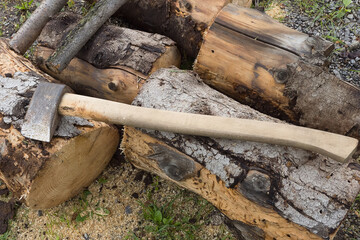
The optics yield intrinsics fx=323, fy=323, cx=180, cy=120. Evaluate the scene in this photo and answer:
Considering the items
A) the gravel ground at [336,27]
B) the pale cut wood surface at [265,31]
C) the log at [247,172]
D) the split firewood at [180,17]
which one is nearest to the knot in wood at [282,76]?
the pale cut wood surface at [265,31]

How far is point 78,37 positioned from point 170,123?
1.09 m

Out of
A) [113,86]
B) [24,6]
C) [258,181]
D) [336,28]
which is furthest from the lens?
[24,6]

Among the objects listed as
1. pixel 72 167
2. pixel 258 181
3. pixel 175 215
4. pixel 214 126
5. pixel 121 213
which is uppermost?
pixel 214 126

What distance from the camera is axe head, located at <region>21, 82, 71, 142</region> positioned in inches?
76.4

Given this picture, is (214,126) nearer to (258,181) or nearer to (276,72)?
(258,181)

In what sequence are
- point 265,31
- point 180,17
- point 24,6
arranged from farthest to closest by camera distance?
point 24,6 < point 180,17 < point 265,31

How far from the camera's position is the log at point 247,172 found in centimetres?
169

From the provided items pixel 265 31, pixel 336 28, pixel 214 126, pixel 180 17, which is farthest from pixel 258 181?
pixel 336 28

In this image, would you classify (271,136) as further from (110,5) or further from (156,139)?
(110,5)

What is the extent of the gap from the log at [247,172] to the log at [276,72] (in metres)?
0.27

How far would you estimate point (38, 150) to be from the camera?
77.5 inches

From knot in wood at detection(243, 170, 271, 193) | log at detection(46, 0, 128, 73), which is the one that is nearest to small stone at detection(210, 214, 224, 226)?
knot in wood at detection(243, 170, 271, 193)

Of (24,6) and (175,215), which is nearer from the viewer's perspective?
(175,215)

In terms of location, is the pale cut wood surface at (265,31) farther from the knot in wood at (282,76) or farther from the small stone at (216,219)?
the small stone at (216,219)
